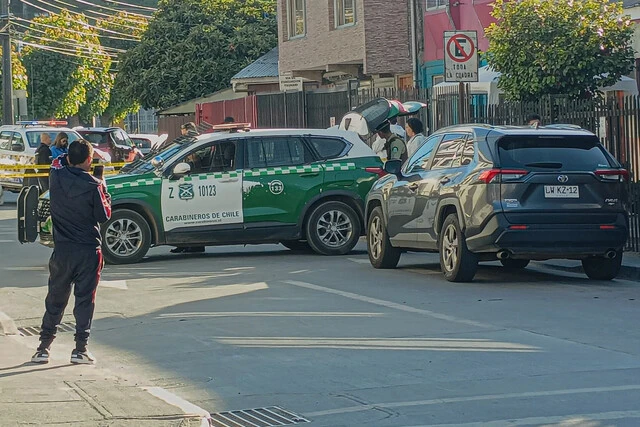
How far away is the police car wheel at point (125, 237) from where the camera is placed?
18.1 meters

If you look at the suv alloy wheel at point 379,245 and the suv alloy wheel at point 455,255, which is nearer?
the suv alloy wheel at point 455,255

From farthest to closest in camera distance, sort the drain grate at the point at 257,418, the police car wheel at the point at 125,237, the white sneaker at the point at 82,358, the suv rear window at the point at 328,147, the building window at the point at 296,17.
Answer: the building window at the point at 296,17 < the suv rear window at the point at 328,147 < the police car wheel at the point at 125,237 < the white sneaker at the point at 82,358 < the drain grate at the point at 257,418

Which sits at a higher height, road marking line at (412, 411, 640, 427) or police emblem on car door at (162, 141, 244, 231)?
police emblem on car door at (162, 141, 244, 231)

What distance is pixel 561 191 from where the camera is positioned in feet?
47.0

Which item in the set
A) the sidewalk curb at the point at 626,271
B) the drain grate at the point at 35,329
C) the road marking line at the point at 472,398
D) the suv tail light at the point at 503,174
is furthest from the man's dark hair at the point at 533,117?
the road marking line at the point at 472,398

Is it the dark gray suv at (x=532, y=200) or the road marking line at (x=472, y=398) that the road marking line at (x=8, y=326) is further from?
the dark gray suv at (x=532, y=200)

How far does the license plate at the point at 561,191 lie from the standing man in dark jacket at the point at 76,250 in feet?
18.8

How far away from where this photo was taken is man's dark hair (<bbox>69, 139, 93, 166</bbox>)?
10211mm

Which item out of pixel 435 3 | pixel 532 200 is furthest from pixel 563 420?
pixel 435 3

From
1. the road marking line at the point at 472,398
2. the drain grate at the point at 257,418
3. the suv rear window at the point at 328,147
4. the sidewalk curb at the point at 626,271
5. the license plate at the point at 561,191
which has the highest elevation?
the suv rear window at the point at 328,147

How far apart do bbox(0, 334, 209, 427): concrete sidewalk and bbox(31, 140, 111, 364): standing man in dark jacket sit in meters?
0.25

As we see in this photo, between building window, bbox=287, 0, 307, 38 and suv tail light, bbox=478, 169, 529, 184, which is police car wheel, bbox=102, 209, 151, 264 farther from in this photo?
building window, bbox=287, 0, 307, 38

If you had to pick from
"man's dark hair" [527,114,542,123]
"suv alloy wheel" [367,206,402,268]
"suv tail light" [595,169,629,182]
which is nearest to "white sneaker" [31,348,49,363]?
"suv tail light" [595,169,629,182]

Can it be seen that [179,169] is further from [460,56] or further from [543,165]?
[543,165]
